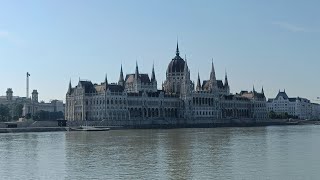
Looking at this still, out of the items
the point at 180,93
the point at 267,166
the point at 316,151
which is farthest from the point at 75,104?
the point at 267,166

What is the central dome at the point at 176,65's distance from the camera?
156 metres

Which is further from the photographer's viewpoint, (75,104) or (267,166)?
(75,104)

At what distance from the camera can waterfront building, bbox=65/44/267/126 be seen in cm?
13044

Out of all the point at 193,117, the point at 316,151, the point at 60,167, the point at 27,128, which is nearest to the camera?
the point at 60,167

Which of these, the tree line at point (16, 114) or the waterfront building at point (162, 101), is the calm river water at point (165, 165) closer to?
the waterfront building at point (162, 101)

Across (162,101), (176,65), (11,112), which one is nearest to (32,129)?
(162,101)

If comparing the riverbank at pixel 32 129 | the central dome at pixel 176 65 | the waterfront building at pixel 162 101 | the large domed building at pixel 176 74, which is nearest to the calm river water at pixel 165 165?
the riverbank at pixel 32 129

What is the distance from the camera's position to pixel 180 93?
153m

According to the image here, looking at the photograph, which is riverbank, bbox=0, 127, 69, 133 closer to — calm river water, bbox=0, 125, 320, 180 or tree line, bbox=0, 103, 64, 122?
tree line, bbox=0, 103, 64, 122

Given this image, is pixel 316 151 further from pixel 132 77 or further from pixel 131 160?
pixel 132 77

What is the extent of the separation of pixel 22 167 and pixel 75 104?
102 meters

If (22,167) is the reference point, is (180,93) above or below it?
above

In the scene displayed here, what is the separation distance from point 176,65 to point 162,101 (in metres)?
16.8

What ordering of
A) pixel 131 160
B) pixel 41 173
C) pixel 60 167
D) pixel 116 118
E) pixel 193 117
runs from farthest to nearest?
pixel 193 117 < pixel 116 118 < pixel 131 160 < pixel 60 167 < pixel 41 173
